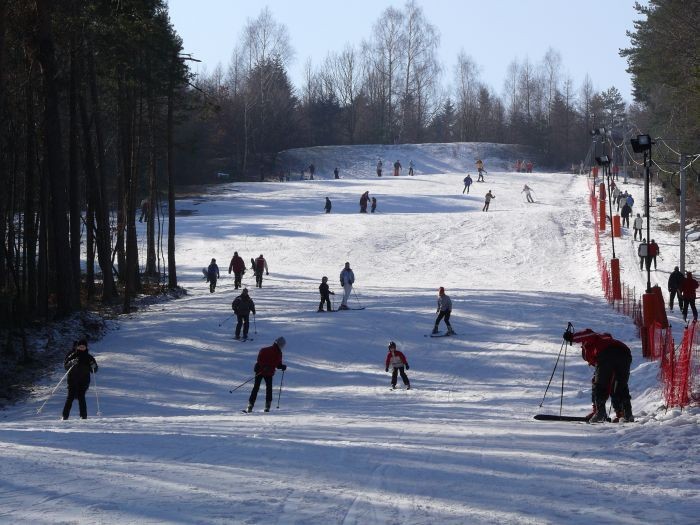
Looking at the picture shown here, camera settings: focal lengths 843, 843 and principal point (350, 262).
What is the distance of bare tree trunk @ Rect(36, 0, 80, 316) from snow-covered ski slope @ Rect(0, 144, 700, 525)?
175 centimetres

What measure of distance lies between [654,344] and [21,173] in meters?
22.0

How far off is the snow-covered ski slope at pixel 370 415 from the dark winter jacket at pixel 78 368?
0.85 metres

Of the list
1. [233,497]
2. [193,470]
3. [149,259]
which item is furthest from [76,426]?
[149,259]

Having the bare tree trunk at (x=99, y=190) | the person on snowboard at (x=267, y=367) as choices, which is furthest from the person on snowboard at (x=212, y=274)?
the person on snowboard at (x=267, y=367)

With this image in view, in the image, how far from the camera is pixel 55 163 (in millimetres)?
22562

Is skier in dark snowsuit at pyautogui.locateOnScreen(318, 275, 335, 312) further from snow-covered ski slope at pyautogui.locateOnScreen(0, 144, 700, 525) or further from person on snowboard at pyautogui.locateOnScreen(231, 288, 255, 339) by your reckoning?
person on snowboard at pyautogui.locateOnScreen(231, 288, 255, 339)

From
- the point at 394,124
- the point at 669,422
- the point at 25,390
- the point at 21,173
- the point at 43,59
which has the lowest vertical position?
the point at 25,390

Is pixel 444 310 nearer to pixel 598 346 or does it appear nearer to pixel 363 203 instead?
pixel 598 346

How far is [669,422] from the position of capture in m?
10.1

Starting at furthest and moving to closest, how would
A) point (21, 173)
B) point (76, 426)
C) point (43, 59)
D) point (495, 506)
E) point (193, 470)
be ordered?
point (21, 173), point (43, 59), point (76, 426), point (193, 470), point (495, 506)

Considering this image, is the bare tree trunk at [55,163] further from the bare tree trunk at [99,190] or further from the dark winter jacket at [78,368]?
the dark winter jacket at [78,368]

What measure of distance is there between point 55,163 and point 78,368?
10.1 metres

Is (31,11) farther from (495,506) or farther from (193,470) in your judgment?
(495,506)

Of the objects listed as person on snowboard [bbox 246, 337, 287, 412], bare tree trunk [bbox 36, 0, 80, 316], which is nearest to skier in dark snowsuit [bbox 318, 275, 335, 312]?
bare tree trunk [bbox 36, 0, 80, 316]
